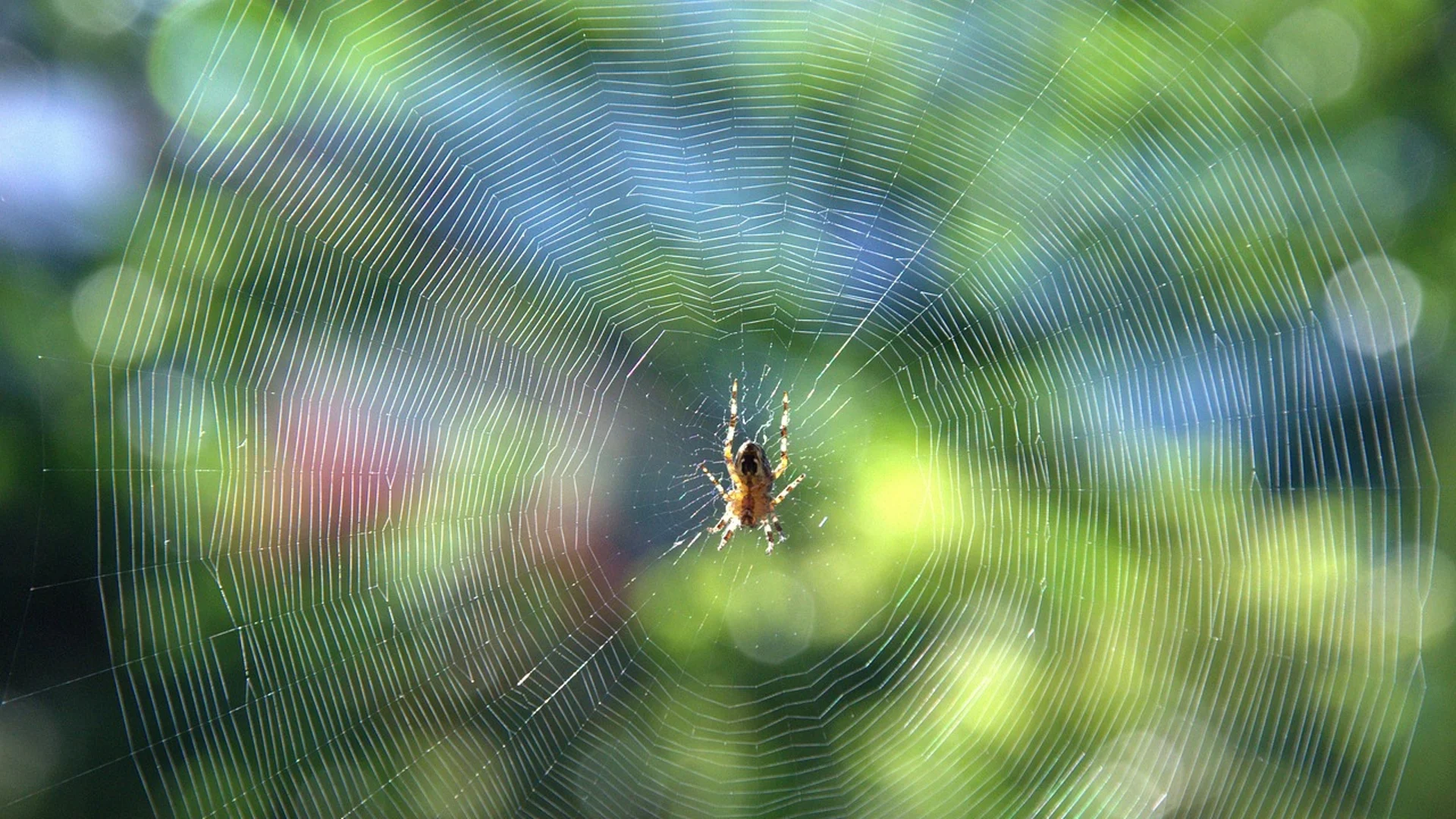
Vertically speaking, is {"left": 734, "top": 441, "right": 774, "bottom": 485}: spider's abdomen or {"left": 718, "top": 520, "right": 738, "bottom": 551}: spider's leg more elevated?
{"left": 734, "top": 441, "right": 774, "bottom": 485}: spider's abdomen

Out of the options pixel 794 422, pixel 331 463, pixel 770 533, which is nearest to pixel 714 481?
pixel 770 533

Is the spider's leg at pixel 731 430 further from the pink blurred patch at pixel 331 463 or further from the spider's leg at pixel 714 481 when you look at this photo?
the pink blurred patch at pixel 331 463

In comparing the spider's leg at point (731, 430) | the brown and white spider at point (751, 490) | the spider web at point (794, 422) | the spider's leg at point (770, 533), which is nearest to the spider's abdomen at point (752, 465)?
the brown and white spider at point (751, 490)

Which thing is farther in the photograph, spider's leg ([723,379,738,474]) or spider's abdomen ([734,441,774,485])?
spider's leg ([723,379,738,474])

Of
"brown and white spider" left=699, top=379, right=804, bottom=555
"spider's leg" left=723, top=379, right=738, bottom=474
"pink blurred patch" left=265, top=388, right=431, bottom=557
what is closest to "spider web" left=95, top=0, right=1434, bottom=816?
"pink blurred patch" left=265, top=388, right=431, bottom=557

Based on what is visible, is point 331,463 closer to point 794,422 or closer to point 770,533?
point 770,533

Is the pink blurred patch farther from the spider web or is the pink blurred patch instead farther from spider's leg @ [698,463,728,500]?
spider's leg @ [698,463,728,500]
